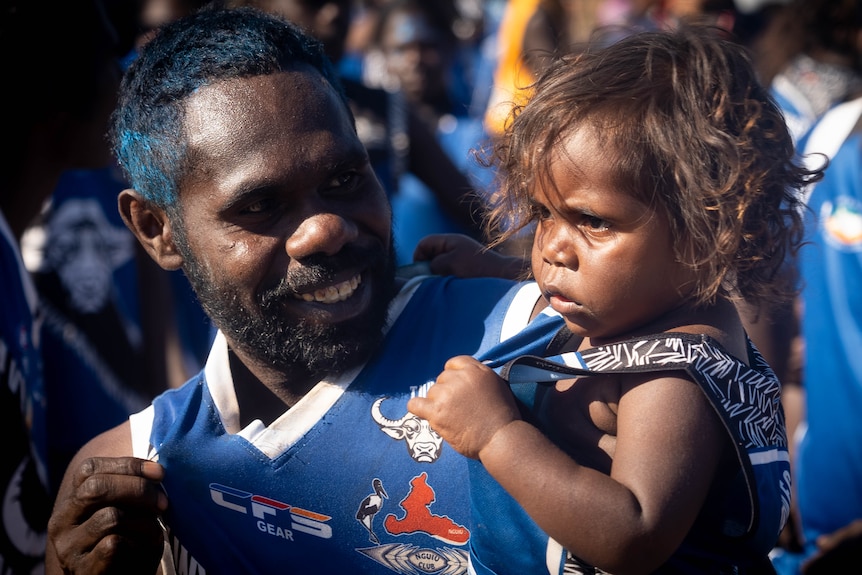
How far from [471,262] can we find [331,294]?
1.75ft

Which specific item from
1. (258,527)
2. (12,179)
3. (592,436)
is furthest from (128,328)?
(592,436)

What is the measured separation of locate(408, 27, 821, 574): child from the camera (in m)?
1.55

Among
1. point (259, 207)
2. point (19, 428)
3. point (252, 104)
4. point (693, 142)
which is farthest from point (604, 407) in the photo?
point (19, 428)

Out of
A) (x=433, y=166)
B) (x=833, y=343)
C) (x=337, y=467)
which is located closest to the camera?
(x=337, y=467)

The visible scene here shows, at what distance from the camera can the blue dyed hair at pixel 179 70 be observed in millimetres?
2021

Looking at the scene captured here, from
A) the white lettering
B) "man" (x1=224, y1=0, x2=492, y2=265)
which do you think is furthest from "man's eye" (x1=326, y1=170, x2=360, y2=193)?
"man" (x1=224, y1=0, x2=492, y2=265)

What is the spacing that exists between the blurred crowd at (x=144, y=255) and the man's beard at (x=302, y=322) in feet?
1.17

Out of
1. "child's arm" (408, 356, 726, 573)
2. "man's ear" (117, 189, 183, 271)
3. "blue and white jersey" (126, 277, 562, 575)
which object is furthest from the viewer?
"man's ear" (117, 189, 183, 271)

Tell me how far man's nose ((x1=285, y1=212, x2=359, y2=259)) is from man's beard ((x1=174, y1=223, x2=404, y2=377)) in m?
0.03

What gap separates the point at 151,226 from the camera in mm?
2283

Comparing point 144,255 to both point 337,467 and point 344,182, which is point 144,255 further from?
point 337,467

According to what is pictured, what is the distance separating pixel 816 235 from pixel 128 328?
3061mm

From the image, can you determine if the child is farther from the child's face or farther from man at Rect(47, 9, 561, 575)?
man at Rect(47, 9, 561, 575)

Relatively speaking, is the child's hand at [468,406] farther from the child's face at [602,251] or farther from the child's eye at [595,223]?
the child's eye at [595,223]
